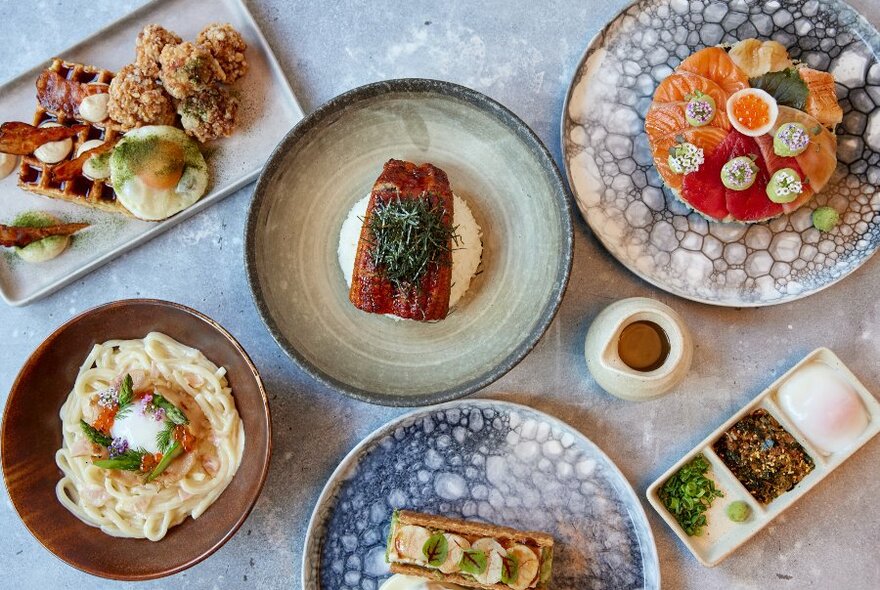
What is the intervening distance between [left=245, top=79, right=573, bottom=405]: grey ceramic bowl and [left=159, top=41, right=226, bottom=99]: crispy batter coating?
591 millimetres

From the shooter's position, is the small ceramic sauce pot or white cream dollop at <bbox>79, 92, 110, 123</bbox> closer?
the small ceramic sauce pot

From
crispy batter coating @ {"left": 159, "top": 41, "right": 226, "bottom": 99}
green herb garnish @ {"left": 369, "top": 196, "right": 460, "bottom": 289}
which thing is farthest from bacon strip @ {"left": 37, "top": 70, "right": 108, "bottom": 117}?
green herb garnish @ {"left": 369, "top": 196, "right": 460, "bottom": 289}

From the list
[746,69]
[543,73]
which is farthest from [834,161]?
[543,73]

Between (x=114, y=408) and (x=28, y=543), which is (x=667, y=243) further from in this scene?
(x=28, y=543)

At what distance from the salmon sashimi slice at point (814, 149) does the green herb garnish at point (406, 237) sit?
161 cm

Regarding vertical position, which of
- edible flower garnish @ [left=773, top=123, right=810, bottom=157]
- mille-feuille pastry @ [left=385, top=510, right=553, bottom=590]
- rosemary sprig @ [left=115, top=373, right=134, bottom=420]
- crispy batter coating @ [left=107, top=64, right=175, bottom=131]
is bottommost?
mille-feuille pastry @ [left=385, top=510, right=553, bottom=590]

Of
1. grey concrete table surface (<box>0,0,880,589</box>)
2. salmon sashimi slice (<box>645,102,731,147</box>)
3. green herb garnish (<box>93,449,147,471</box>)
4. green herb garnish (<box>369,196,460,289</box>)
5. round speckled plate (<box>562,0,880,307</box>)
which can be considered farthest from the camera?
grey concrete table surface (<box>0,0,880,589</box>)

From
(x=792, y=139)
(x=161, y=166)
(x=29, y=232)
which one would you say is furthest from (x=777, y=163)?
(x=29, y=232)

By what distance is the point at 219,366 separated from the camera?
10.2ft

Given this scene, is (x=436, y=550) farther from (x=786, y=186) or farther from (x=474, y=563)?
(x=786, y=186)

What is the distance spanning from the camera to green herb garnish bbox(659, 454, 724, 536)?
3.16 metres

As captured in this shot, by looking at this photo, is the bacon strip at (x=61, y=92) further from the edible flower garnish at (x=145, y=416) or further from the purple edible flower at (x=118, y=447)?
the purple edible flower at (x=118, y=447)

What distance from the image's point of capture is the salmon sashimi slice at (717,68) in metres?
3.04

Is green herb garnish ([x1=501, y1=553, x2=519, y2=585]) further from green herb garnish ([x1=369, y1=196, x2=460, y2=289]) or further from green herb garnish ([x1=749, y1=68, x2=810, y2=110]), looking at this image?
green herb garnish ([x1=749, y1=68, x2=810, y2=110])
